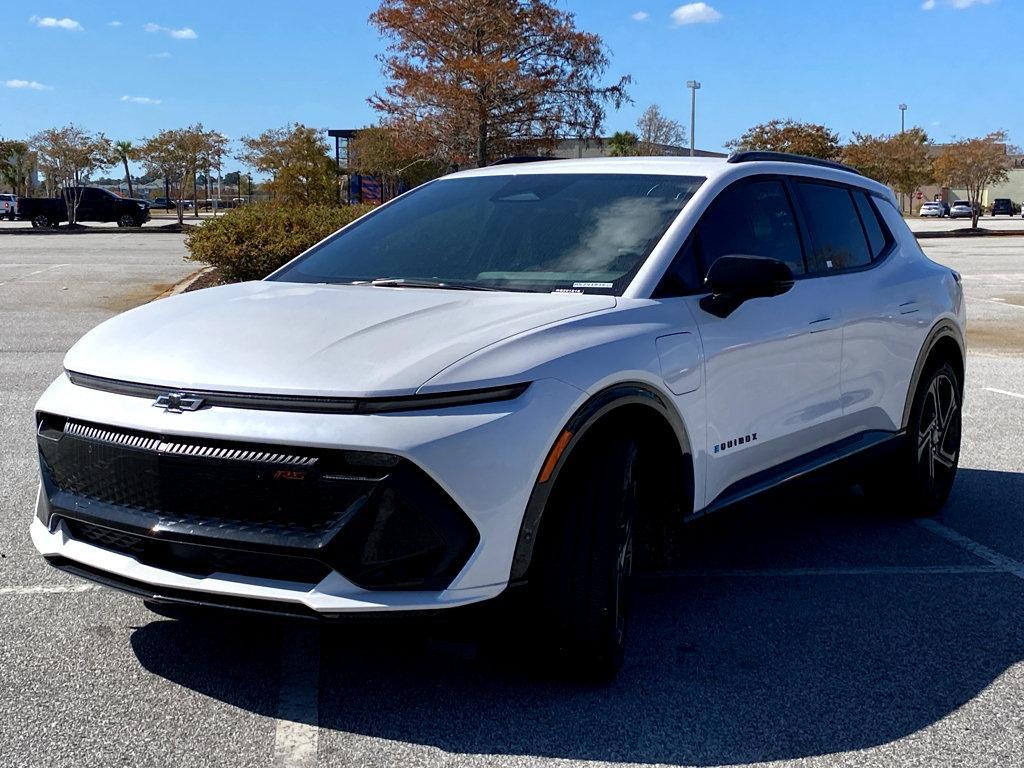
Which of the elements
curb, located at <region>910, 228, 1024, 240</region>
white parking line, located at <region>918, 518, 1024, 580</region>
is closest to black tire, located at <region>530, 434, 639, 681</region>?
white parking line, located at <region>918, 518, 1024, 580</region>

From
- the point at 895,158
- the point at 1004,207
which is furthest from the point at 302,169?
the point at 1004,207

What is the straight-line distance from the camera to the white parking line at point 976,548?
17.0ft

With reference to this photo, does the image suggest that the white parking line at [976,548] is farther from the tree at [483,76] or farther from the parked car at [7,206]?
the parked car at [7,206]

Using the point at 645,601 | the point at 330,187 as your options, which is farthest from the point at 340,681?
the point at 330,187

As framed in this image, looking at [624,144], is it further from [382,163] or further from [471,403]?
[471,403]

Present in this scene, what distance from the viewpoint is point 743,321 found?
443cm

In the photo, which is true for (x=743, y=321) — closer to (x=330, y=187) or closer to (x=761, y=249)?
(x=761, y=249)

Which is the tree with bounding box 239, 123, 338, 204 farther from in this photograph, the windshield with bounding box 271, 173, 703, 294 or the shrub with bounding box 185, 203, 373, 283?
the windshield with bounding box 271, 173, 703, 294

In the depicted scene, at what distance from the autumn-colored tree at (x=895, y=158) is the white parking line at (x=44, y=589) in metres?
59.0

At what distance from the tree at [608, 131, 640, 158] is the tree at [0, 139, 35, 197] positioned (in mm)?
34608

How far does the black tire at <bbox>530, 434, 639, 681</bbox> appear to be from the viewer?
352 cm

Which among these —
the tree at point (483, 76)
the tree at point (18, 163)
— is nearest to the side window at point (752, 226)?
the tree at point (483, 76)

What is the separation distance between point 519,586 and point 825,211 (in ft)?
9.47

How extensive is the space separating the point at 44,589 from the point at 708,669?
8.56 ft
